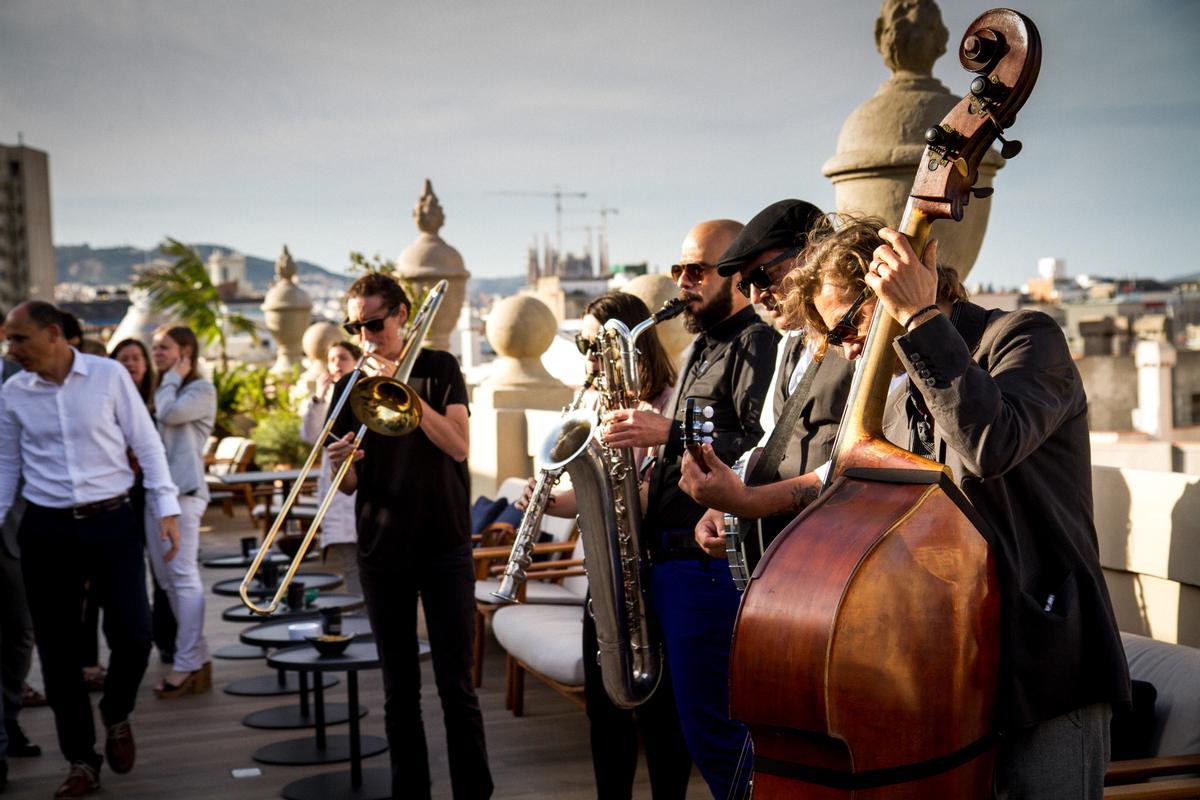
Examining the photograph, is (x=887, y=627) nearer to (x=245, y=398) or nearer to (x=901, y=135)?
(x=901, y=135)

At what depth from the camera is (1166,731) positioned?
3.13m

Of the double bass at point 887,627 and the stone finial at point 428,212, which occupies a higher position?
the stone finial at point 428,212

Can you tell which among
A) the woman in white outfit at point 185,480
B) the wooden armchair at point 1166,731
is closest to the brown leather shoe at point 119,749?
the woman in white outfit at point 185,480

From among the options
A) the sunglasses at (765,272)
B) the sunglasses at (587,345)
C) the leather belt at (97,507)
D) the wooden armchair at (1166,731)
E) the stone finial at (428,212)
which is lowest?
the wooden armchair at (1166,731)

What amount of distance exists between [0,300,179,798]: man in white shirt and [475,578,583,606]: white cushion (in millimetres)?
1732

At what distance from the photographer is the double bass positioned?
1.74 meters

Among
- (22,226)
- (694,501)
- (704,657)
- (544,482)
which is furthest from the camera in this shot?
(22,226)

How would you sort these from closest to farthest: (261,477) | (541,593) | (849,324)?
(849,324) → (541,593) → (261,477)

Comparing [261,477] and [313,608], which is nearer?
[313,608]

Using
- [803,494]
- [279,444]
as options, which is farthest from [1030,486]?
[279,444]

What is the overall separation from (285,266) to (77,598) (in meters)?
13.8

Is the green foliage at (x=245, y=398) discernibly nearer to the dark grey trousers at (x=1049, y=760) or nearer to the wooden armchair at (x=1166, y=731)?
the wooden armchair at (x=1166, y=731)

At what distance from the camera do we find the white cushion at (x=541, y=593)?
20.8 ft

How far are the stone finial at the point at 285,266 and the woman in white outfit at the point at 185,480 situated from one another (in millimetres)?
11672
